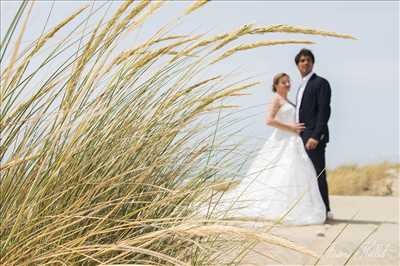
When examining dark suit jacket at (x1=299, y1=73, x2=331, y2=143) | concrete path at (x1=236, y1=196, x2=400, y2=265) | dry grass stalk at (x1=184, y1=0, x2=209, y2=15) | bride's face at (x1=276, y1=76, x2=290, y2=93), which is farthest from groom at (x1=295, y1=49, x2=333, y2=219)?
dry grass stalk at (x1=184, y1=0, x2=209, y2=15)

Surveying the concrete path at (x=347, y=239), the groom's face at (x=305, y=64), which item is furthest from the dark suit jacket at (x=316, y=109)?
the concrete path at (x=347, y=239)

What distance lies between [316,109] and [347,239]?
7.10 feet

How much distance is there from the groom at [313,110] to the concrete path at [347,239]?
2.59ft

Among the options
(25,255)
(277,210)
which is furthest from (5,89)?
(277,210)

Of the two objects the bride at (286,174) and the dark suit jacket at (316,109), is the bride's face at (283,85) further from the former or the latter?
the dark suit jacket at (316,109)

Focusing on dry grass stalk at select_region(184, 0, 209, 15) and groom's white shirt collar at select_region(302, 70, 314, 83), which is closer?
dry grass stalk at select_region(184, 0, 209, 15)

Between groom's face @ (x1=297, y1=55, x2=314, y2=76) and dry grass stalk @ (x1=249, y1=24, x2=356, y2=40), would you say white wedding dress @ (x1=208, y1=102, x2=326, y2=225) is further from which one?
dry grass stalk @ (x1=249, y1=24, x2=356, y2=40)

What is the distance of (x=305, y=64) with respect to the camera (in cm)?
816

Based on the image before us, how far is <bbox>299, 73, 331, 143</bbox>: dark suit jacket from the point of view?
7941 millimetres

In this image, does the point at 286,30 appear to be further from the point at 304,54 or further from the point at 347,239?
the point at 304,54

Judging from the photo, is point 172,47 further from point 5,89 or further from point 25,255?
point 25,255

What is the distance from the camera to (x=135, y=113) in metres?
2.52

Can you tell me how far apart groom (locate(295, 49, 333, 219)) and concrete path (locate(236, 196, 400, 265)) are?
31.1 inches

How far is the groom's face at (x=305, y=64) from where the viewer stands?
8.14 meters
